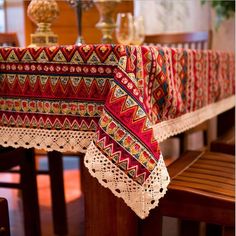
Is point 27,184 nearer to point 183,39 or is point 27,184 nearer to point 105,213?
point 105,213

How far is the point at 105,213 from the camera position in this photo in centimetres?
89

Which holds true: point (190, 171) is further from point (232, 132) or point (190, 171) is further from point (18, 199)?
point (18, 199)

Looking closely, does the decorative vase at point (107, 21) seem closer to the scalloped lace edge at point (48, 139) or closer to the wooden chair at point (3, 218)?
the scalloped lace edge at point (48, 139)

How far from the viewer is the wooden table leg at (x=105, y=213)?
0.88 m

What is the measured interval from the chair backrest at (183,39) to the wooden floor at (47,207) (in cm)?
100

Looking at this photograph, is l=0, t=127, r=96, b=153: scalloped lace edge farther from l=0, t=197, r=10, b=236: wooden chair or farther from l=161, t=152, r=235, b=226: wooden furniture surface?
l=161, t=152, r=235, b=226: wooden furniture surface

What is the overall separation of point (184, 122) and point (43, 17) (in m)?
0.60

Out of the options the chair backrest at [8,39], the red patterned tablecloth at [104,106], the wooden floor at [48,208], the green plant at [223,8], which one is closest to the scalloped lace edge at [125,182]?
the red patterned tablecloth at [104,106]

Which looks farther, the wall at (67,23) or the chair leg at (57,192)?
the wall at (67,23)

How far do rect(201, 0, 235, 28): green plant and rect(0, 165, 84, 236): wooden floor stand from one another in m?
1.51

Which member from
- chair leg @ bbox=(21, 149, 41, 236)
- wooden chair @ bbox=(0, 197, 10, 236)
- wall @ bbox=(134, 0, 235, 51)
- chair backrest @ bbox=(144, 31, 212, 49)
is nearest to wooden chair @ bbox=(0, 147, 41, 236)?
chair leg @ bbox=(21, 149, 41, 236)

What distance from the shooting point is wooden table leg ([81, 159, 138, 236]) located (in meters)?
0.88

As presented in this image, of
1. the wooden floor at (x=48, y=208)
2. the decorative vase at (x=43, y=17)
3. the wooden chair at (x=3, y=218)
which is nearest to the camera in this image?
the wooden chair at (x=3, y=218)

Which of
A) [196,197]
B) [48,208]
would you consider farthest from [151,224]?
[48,208]
